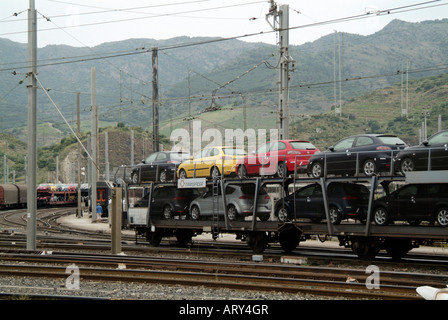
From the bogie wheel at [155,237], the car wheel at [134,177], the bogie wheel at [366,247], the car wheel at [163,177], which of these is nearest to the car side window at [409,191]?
the bogie wheel at [366,247]

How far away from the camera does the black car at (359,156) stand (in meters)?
17.9

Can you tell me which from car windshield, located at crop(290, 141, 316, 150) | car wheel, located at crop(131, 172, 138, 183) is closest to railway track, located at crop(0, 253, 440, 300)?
car windshield, located at crop(290, 141, 316, 150)

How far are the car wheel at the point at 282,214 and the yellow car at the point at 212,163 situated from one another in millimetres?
2572

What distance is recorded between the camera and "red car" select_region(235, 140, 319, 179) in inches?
799

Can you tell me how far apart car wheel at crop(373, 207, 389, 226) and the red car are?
3349mm

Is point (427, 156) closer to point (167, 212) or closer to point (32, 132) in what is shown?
point (167, 212)

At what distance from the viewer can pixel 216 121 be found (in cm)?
15075

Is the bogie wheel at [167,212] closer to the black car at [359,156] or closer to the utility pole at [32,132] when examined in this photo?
the utility pole at [32,132]

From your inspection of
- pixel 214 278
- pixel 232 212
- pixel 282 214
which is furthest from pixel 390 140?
pixel 214 278

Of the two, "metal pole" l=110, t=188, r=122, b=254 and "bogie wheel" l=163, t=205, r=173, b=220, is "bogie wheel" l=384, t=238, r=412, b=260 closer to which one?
"metal pole" l=110, t=188, r=122, b=254

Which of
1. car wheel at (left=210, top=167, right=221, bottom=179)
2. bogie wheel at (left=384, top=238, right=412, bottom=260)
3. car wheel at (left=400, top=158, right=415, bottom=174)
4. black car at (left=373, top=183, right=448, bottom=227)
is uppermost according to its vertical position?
car wheel at (left=400, top=158, right=415, bottom=174)

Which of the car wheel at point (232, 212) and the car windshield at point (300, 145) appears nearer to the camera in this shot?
the car windshield at point (300, 145)

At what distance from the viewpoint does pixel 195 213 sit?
23203mm
